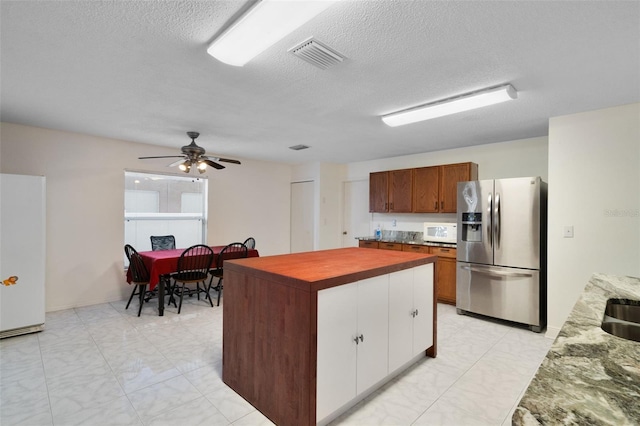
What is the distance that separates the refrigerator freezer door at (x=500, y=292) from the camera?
11.5ft

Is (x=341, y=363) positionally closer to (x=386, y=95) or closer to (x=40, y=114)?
(x=386, y=95)

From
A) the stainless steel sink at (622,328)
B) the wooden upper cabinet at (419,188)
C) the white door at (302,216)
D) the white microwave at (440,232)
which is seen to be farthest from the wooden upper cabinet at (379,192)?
the stainless steel sink at (622,328)

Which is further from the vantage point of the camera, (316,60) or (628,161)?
(628,161)

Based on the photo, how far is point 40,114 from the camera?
3404 mm

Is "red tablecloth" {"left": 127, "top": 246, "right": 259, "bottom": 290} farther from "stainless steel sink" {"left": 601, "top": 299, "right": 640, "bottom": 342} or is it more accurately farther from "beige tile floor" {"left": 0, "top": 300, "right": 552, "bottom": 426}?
"stainless steel sink" {"left": 601, "top": 299, "right": 640, "bottom": 342}

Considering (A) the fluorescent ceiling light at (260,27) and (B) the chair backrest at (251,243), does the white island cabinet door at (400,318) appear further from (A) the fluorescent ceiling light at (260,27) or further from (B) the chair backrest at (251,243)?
(B) the chair backrest at (251,243)

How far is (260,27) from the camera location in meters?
1.67

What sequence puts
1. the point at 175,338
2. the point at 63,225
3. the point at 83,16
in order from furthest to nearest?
the point at 63,225 → the point at 175,338 → the point at 83,16

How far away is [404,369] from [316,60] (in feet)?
8.29

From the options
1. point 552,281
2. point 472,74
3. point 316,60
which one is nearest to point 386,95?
point 472,74

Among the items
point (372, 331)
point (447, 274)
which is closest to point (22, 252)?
point (372, 331)

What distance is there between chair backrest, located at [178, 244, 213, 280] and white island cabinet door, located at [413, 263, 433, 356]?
113 inches

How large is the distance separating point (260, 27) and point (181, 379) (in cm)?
257

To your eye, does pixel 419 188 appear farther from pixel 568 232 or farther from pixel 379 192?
pixel 568 232
